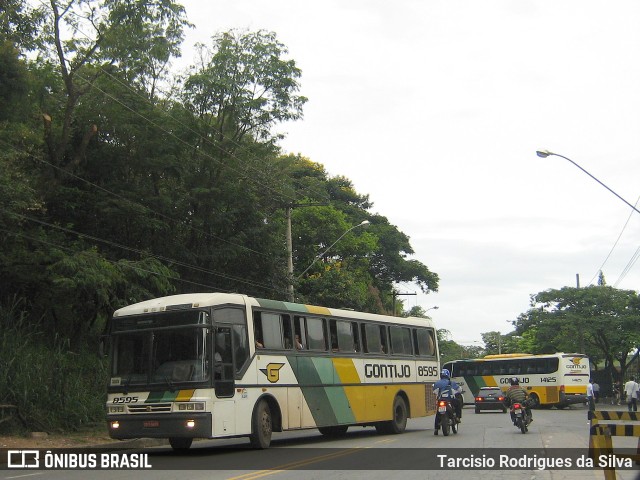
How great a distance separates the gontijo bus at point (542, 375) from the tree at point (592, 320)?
986cm

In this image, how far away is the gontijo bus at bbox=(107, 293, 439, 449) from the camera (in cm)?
1522

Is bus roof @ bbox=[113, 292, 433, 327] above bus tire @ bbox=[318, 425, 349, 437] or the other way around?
above

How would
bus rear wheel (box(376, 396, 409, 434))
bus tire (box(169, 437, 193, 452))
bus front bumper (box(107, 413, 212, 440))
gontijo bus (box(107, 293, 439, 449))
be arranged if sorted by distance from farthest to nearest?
bus rear wheel (box(376, 396, 409, 434)), bus tire (box(169, 437, 193, 452)), gontijo bus (box(107, 293, 439, 449)), bus front bumper (box(107, 413, 212, 440))

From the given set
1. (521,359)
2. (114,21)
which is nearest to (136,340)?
(114,21)

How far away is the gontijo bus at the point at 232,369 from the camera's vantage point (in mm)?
15219

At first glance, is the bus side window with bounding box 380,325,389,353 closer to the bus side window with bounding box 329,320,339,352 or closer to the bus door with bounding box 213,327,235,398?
the bus side window with bounding box 329,320,339,352

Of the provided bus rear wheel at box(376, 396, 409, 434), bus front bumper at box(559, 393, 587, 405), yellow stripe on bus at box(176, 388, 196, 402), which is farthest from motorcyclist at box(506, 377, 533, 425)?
bus front bumper at box(559, 393, 587, 405)

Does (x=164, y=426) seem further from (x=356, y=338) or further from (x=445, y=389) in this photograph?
(x=445, y=389)

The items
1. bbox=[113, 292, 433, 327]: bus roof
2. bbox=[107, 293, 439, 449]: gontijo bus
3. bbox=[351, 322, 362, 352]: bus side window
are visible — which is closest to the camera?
bbox=[107, 293, 439, 449]: gontijo bus

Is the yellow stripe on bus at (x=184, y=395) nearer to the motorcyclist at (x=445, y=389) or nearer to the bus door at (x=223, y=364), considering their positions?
the bus door at (x=223, y=364)

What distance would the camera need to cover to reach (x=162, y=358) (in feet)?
51.2

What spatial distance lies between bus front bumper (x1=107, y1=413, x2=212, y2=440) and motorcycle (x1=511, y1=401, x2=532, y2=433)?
416 inches

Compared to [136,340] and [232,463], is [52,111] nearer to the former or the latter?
[136,340]

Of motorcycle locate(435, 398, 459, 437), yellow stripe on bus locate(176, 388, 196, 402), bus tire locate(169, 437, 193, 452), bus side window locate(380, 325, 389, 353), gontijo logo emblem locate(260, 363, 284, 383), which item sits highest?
bus side window locate(380, 325, 389, 353)
